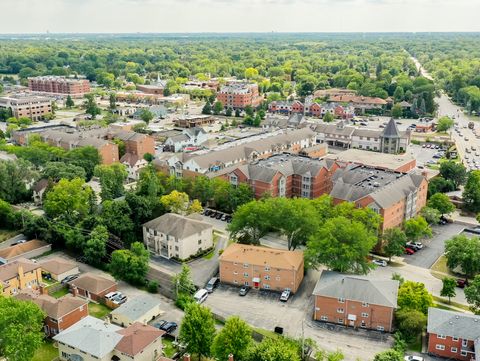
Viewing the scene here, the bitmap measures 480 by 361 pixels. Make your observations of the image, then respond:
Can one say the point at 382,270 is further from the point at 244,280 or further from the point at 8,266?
the point at 8,266

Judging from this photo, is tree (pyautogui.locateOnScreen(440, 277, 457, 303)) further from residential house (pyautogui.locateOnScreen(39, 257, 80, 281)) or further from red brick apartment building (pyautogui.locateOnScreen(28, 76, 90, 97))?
red brick apartment building (pyautogui.locateOnScreen(28, 76, 90, 97))

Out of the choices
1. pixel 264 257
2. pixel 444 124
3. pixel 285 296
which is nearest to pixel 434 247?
pixel 285 296

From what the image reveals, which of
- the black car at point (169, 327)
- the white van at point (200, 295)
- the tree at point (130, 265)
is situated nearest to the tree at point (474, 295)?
the white van at point (200, 295)

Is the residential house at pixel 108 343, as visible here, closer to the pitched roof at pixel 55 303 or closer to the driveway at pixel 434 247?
the pitched roof at pixel 55 303

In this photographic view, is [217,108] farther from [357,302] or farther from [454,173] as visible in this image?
[357,302]

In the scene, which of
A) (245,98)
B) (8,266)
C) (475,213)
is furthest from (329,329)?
(245,98)

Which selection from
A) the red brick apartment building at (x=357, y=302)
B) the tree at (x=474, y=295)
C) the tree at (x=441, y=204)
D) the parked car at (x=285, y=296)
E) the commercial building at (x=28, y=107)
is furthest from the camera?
the commercial building at (x=28, y=107)
